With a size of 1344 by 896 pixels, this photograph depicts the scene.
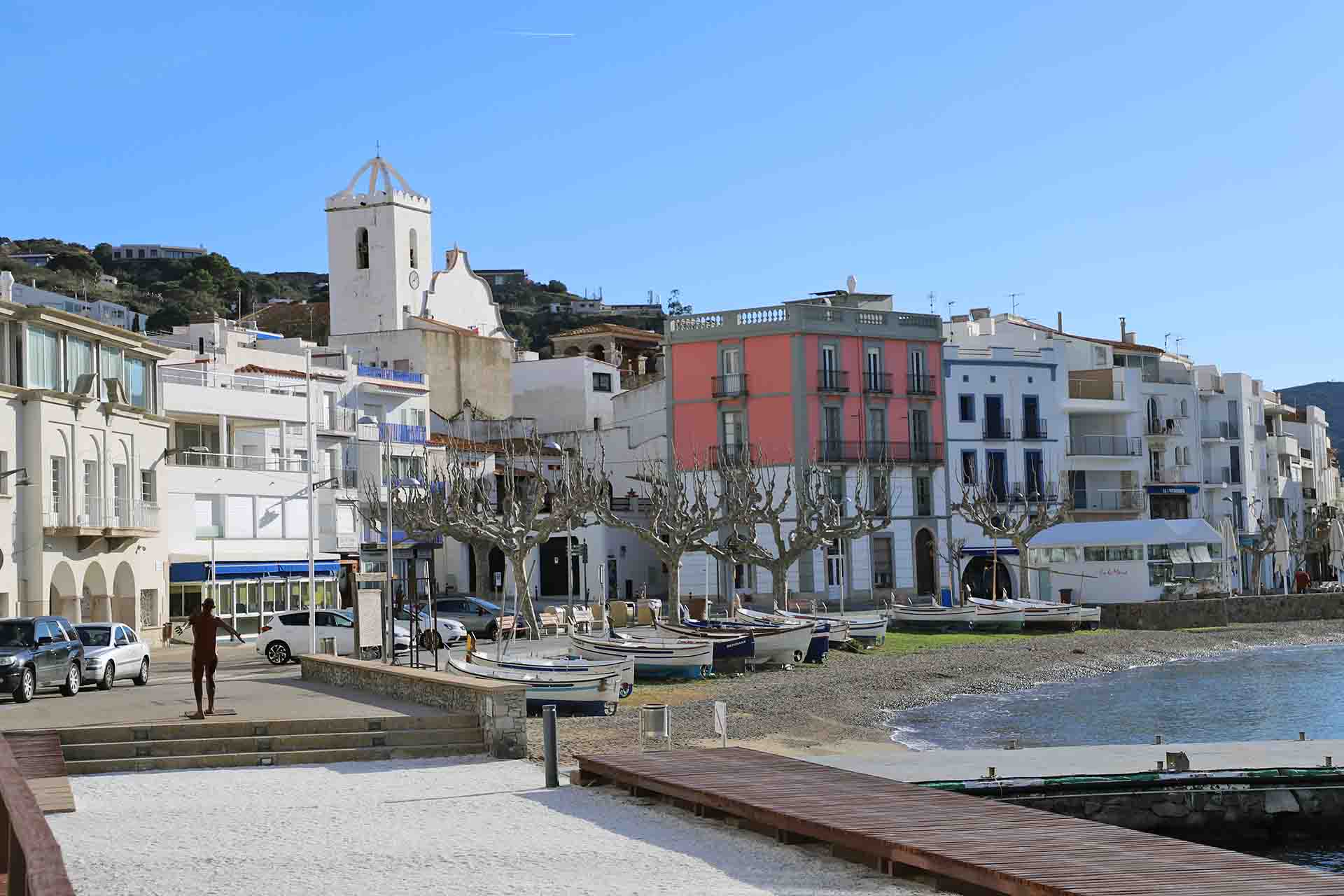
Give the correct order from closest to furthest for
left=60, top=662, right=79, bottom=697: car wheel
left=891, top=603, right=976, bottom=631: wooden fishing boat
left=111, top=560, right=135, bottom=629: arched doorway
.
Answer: left=60, top=662, right=79, bottom=697: car wheel
left=111, top=560, right=135, bottom=629: arched doorway
left=891, top=603, right=976, bottom=631: wooden fishing boat

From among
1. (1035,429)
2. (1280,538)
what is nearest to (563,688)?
(1035,429)

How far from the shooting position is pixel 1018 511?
73500 millimetres

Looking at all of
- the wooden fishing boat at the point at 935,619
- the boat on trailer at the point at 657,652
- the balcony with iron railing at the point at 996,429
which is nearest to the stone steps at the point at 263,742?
the boat on trailer at the point at 657,652

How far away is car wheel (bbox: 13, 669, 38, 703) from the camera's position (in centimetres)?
2775

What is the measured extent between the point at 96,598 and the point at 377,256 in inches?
1643

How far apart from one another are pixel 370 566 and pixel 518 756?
44.8 metres

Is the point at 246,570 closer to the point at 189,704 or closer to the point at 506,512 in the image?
the point at 506,512

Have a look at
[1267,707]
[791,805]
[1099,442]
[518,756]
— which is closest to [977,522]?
[1099,442]

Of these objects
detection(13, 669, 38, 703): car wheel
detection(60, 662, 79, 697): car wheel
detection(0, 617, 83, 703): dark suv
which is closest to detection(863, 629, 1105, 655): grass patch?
detection(60, 662, 79, 697): car wheel

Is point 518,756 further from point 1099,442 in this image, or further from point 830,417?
point 1099,442

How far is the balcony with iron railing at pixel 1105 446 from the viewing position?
7819 cm

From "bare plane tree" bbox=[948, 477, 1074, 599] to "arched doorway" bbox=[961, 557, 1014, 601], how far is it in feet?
3.74

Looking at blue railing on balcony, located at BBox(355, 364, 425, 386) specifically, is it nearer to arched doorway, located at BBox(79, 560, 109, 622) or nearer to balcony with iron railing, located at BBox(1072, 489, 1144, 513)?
arched doorway, located at BBox(79, 560, 109, 622)

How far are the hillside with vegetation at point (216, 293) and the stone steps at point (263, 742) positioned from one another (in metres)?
80.1
